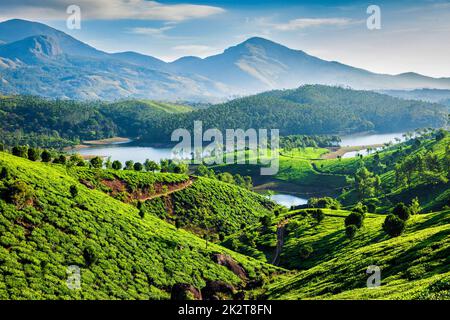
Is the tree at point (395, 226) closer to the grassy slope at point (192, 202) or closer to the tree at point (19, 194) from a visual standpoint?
the grassy slope at point (192, 202)

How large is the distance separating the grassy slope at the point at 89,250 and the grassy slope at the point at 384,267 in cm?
1599

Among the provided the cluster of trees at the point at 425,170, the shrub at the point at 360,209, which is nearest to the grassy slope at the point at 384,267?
the shrub at the point at 360,209

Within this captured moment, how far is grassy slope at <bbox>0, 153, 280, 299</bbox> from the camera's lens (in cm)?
5425

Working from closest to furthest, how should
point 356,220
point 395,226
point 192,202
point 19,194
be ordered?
point 19,194 → point 395,226 → point 356,220 → point 192,202

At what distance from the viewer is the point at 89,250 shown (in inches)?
2419

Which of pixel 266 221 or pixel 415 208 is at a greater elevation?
pixel 415 208

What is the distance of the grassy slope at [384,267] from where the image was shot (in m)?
41.3

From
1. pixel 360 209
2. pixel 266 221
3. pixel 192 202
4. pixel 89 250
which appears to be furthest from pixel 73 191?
pixel 360 209

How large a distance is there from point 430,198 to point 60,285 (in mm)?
135596

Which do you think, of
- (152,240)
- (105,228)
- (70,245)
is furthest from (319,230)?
(70,245)

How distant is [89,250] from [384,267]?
4206 centimetres

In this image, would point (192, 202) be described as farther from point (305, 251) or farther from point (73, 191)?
point (73, 191)

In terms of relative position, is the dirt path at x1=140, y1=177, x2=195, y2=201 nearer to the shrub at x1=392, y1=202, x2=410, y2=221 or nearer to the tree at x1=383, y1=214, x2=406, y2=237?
the shrub at x1=392, y1=202, x2=410, y2=221
